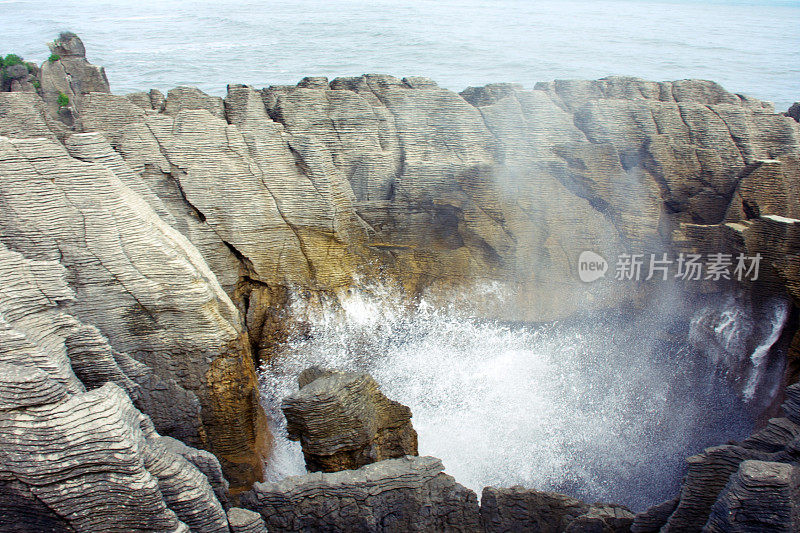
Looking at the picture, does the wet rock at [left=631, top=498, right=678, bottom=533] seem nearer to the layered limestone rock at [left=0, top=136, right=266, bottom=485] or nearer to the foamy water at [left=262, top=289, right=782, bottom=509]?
the foamy water at [left=262, top=289, right=782, bottom=509]

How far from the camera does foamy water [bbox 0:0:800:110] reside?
909 inches

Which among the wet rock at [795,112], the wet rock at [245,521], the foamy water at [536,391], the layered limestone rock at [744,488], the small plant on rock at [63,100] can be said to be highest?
the wet rock at [795,112]

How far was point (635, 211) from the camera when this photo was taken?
10.2 meters

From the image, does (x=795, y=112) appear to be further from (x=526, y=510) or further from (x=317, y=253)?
(x=526, y=510)

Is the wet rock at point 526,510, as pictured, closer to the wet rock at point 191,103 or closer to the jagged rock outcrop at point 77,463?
the jagged rock outcrop at point 77,463

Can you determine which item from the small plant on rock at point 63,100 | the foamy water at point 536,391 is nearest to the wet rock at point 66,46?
the small plant on rock at point 63,100

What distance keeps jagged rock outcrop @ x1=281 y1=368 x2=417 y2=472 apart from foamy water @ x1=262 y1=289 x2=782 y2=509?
5.37 ft

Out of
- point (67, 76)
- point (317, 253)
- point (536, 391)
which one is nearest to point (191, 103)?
point (317, 253)

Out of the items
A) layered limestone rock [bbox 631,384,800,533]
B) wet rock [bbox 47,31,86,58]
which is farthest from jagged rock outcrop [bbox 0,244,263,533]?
wet rock [bbox 47,31,86,58]

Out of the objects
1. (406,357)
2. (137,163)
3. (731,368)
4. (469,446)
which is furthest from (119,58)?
(731,368)

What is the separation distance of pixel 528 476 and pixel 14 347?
664 cm

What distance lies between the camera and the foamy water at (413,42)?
2309 cm

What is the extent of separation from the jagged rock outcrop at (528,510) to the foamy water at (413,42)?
16.2m

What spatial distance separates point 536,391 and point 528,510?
3.02m
